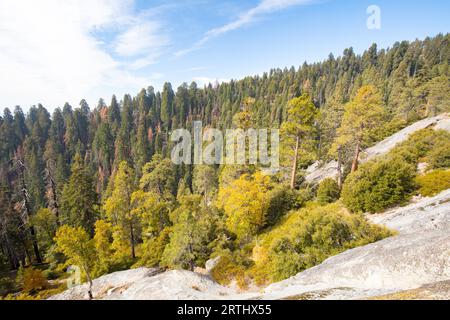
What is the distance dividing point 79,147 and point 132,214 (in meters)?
102

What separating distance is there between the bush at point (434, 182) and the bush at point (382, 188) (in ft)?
1.96

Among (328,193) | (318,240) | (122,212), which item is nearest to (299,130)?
(328,193)

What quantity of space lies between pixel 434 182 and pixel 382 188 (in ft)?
10.9

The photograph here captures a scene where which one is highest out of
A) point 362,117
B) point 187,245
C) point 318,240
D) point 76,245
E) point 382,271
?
point 362,117

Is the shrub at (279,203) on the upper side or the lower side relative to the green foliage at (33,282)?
upper

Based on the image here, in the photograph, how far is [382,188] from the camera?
17.3 metres

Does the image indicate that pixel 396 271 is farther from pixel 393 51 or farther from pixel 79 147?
pixel 393 51

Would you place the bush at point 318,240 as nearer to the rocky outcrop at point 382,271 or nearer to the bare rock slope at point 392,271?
the bare rock slope at point 392,271

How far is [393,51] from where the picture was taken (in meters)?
112

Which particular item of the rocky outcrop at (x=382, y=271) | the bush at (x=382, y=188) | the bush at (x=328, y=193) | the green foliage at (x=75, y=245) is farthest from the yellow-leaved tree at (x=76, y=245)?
the bush at (x=382, y=188)

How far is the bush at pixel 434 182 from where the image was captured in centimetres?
1617

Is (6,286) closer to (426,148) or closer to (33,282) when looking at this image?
(33,282)
